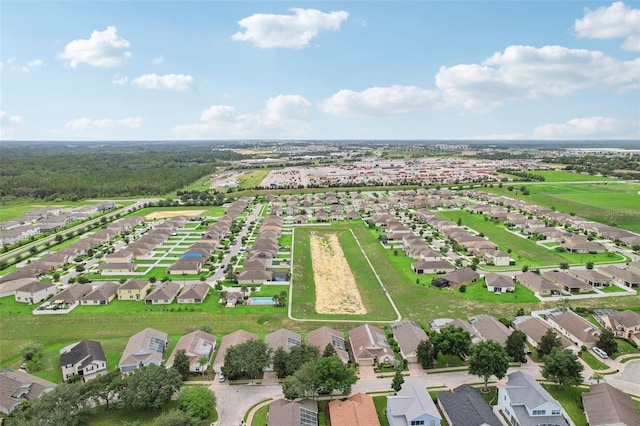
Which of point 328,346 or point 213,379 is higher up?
point 328,346

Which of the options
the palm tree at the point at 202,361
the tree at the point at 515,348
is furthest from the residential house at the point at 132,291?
the tree at the point at 515,348

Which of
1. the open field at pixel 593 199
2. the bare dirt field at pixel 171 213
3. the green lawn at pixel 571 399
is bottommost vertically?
the green lawn at pixel 571 399

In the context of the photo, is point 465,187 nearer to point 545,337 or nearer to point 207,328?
point 545,337

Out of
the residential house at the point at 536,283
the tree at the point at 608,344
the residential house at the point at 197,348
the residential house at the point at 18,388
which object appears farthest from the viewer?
the residential house at the point at 536,283

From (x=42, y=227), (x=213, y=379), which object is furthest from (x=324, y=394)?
(x=42, y=227)

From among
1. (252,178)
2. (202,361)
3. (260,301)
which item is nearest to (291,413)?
(202,361)

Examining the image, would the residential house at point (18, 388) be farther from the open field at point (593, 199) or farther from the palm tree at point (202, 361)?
the open field at point (593, 199)

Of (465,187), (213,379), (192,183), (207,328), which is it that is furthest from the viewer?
(192,183)
